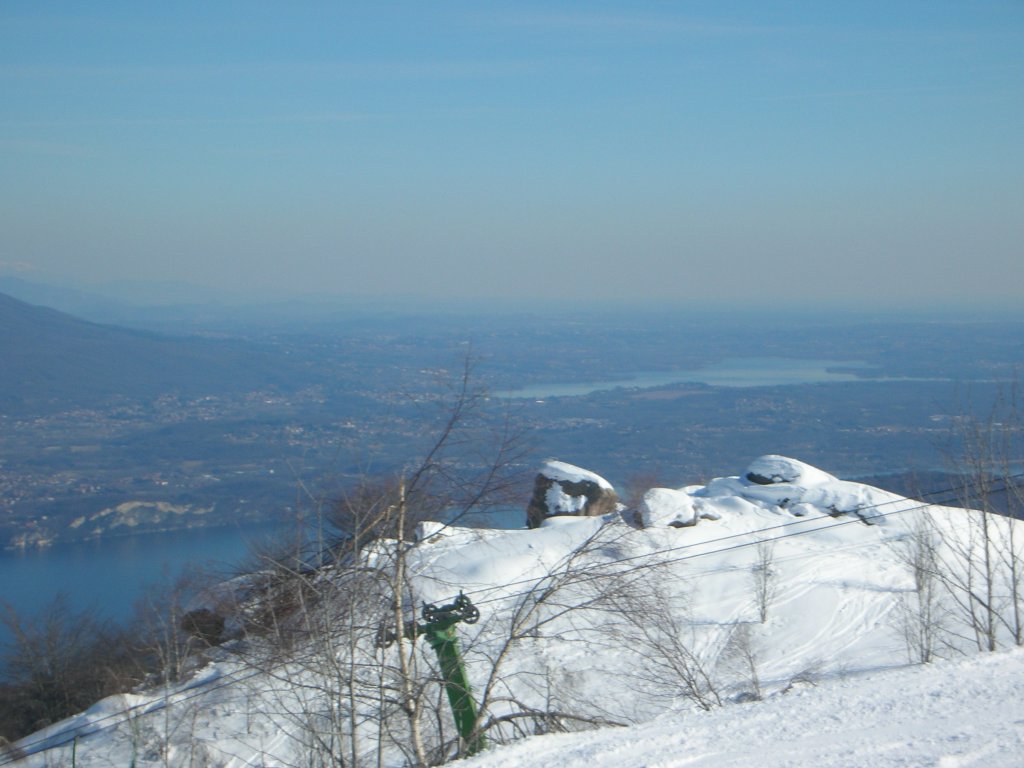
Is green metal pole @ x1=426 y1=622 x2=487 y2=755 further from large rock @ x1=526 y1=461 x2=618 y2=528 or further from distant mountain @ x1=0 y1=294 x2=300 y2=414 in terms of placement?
distant mountain @ x1=0 y1=294 x2=300 y2=414

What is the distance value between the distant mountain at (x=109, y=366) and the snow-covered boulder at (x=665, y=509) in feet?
101

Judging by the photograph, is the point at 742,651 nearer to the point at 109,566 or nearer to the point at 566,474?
the point at 566,474

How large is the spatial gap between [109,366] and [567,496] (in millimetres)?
42663

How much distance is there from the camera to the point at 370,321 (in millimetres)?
61594

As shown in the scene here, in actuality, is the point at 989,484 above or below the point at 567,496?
above

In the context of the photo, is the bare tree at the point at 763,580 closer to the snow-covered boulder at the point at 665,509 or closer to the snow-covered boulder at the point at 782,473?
Answer: the snow-covered boulder at the point at 665,509

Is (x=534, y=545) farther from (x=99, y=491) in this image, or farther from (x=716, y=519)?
(x=99, y=491)

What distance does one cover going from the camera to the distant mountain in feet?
160

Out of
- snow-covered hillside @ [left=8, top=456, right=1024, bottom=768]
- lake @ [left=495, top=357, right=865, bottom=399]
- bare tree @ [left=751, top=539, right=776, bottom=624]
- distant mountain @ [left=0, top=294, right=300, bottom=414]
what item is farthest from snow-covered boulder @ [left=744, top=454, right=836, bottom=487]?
distant mountain @ [left=0, top=294, right=300, bottom=414]

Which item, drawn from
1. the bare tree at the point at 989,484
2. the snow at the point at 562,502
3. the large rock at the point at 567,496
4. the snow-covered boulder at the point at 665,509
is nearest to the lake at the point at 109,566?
the large rock at the point at 567,496

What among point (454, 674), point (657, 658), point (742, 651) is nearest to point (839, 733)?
point (454, 674)

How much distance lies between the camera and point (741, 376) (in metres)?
47.0

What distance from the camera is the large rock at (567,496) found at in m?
19.4

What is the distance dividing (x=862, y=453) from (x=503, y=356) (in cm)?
1484
